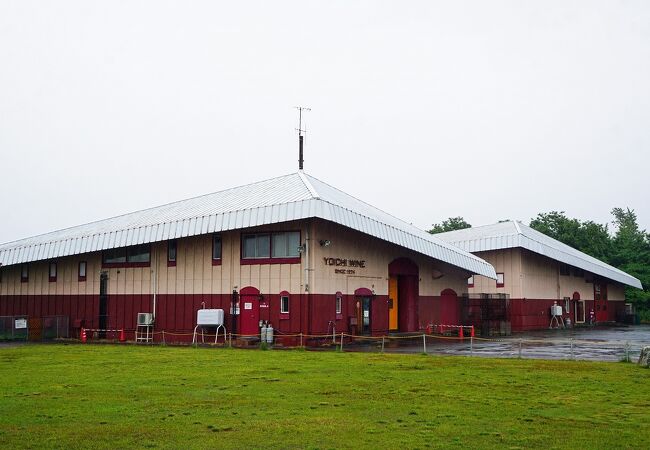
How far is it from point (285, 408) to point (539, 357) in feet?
45.5

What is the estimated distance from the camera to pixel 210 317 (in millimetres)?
33406

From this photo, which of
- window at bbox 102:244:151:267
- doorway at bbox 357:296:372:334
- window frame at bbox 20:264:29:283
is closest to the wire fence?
doorway at bbox 357:296:372:334

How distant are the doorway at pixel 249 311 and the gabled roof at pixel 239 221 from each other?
3.31 m

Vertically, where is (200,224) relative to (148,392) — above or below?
above

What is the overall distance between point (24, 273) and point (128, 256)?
9.11 metres

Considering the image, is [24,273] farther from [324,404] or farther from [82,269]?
[324,404]

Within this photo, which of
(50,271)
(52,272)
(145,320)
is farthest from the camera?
(50,271)

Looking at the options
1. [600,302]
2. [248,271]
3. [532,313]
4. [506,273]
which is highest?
[506,273]

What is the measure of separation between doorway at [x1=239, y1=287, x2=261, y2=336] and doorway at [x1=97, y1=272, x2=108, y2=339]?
29.6ft

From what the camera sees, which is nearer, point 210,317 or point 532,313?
point 210,317

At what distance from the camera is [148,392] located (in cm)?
1597

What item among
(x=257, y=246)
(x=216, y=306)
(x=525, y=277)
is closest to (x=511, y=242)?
(x=525, y=277)

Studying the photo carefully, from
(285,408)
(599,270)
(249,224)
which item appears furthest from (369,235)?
(599,270)

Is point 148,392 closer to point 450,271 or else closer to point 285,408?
point 285,408
